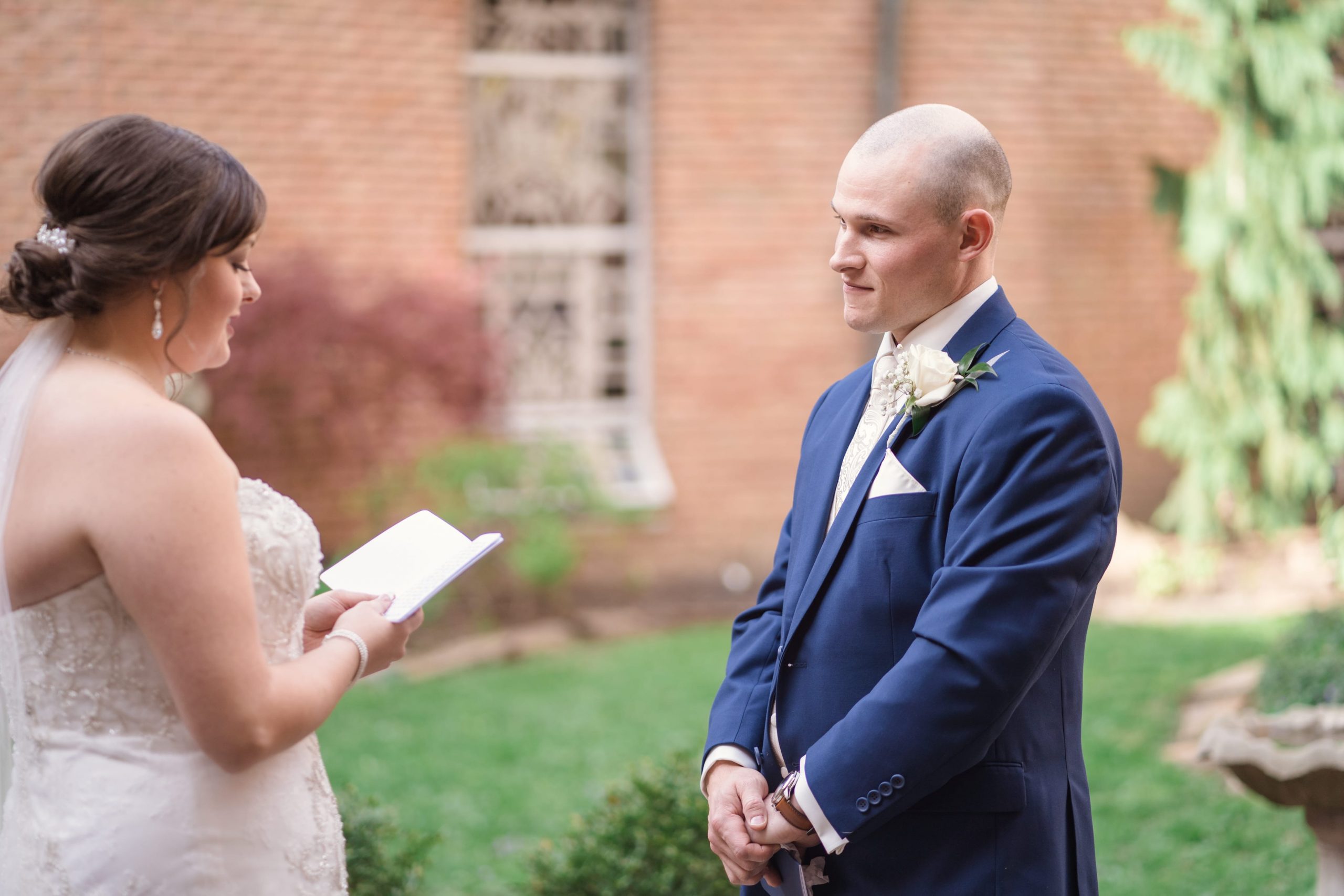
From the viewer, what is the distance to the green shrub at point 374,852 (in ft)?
11.4

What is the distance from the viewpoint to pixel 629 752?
20.8ft

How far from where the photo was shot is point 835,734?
2.16m

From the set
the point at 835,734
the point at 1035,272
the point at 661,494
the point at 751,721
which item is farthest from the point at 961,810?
the point at 1035,272

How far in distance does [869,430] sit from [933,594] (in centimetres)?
48

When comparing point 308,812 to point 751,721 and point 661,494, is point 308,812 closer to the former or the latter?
point 751,721

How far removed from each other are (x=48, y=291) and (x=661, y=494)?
766 centimetres

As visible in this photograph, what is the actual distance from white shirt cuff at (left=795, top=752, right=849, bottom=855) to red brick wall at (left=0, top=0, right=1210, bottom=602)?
7.05 meters

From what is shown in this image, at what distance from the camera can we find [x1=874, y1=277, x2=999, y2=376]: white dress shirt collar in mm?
2402

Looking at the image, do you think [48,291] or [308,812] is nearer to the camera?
[48,291]

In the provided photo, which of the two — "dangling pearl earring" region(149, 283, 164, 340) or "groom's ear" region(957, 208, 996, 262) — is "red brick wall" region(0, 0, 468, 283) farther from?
"groom's ear" region(957, 208, 996, 262)

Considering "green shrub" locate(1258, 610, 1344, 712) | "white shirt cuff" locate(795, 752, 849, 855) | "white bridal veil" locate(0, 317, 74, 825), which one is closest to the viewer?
"white bridal veil" locate(0, 317, 74, 825)

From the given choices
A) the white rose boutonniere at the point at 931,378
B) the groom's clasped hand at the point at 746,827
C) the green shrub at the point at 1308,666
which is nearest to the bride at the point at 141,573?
the groom's clasped hand at the point at 746,827

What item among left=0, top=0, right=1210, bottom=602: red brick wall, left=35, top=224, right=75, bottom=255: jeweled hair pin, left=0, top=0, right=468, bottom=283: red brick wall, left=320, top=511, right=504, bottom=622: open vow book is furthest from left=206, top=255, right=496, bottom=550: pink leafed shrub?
left=35, top=224, right=75, bottom=255: jeweled hair pin

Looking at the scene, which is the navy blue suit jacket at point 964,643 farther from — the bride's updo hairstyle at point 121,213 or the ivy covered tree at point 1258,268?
the ivy covered tree at point 1258,268
